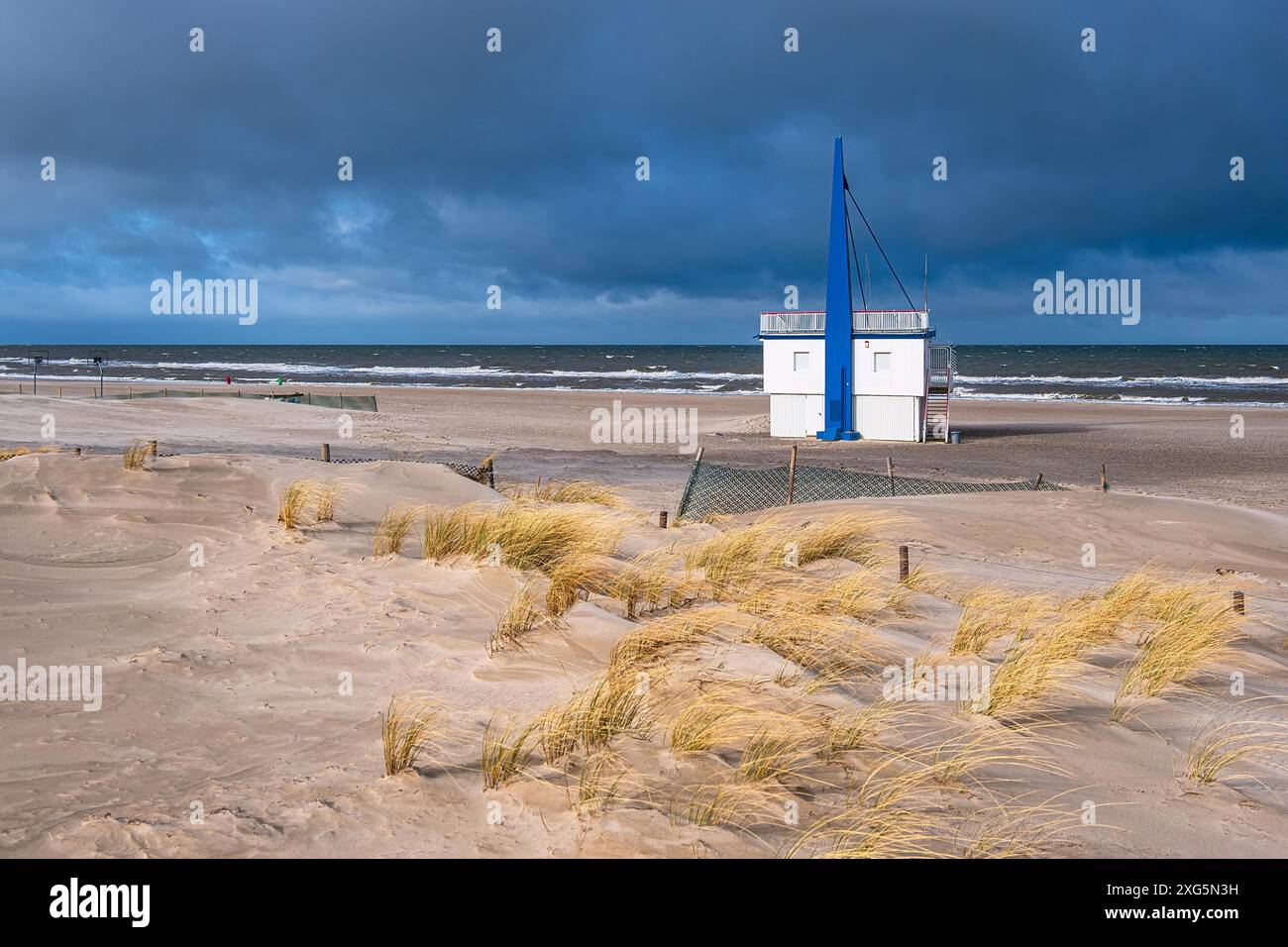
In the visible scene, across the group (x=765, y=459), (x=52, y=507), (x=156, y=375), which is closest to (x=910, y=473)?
(x=765, y=459)

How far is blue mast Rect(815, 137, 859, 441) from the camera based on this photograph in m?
32.0

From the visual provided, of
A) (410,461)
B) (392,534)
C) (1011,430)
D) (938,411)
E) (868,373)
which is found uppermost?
(868,373)

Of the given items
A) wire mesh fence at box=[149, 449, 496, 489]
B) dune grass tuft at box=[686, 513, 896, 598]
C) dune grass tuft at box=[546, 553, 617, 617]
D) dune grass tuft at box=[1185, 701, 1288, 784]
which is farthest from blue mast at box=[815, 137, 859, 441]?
dune grass tuft at box=[1185, 701, 1288, 784]

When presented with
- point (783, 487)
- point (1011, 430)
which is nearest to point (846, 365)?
point (1011, 430)

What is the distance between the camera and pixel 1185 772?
14.9 ft

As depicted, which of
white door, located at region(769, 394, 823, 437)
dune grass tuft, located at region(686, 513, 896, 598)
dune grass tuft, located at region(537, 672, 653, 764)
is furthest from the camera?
white door, located at region(769, 394, 823, 437)

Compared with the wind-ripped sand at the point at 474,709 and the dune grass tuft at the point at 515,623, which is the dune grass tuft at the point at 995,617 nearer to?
the wind-ripped sand at the point at 474,709

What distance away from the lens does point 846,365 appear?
3356cm

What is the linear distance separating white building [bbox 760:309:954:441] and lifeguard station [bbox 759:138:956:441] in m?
0.03

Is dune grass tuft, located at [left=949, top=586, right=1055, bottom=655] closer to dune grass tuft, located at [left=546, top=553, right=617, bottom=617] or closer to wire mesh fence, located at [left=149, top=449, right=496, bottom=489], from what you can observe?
dune grass tuft, located at [left=546, top=553, right=617, bottom=617]

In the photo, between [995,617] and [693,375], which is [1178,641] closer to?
[995,617]

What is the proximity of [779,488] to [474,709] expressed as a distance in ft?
39.5

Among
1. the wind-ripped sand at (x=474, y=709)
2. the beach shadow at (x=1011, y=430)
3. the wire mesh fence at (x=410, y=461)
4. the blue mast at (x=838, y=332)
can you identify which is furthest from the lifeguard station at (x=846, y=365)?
the wind-ripped sand at (x=474, y=709)
